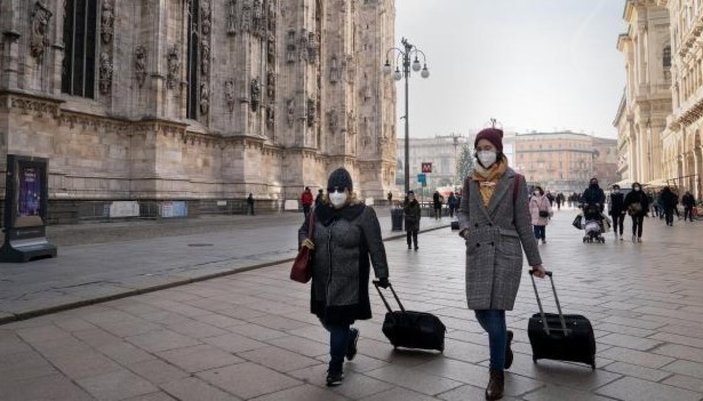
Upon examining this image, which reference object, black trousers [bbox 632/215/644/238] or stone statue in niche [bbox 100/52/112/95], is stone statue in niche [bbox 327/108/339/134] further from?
black trousers [bbox 632/215/644/238]

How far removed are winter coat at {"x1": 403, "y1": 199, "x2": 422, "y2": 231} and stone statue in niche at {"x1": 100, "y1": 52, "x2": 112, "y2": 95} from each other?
45.7 ft

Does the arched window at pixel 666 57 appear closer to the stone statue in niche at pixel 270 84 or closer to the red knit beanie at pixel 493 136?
the stone statue in niche at pixel 270 84

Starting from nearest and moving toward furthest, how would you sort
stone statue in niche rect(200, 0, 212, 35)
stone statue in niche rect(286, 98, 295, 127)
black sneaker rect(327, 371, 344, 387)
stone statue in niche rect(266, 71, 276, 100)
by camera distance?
black sneaker rect(327, 371, 344, 387)
stone statue in niche rect(200, 0, 212, 35)
stone statue in niche rect(266, 71, 276, 100)
stone statue in niche rect(286, 98, 295, 127)

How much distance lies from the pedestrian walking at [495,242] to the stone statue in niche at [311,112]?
30.8m

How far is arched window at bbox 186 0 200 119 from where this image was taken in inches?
1036

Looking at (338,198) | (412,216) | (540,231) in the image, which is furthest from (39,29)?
(338,198)

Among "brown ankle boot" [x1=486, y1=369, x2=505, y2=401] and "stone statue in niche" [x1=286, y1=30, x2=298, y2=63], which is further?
"stone statue in niche" [x1=286, y1=30, x2=298, y2=63]

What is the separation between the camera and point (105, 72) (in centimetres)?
2123

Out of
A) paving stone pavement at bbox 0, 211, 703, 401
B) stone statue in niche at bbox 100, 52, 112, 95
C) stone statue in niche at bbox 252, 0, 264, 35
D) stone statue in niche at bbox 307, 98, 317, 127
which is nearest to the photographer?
paving stone pavement at bbox 0, 211, 703, 401

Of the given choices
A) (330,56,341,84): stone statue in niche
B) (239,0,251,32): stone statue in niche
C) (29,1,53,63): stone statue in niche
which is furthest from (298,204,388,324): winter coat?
(330,56,341,84): stone statue in niche

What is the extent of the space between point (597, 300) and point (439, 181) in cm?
12547

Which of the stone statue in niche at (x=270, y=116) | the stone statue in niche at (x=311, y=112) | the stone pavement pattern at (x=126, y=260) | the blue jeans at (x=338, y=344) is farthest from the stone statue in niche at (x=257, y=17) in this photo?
the blue jeans at (x=338, y=344)

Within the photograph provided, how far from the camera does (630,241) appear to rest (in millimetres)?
15586

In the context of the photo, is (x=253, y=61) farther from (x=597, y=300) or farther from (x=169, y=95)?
(x=597, y=300)
